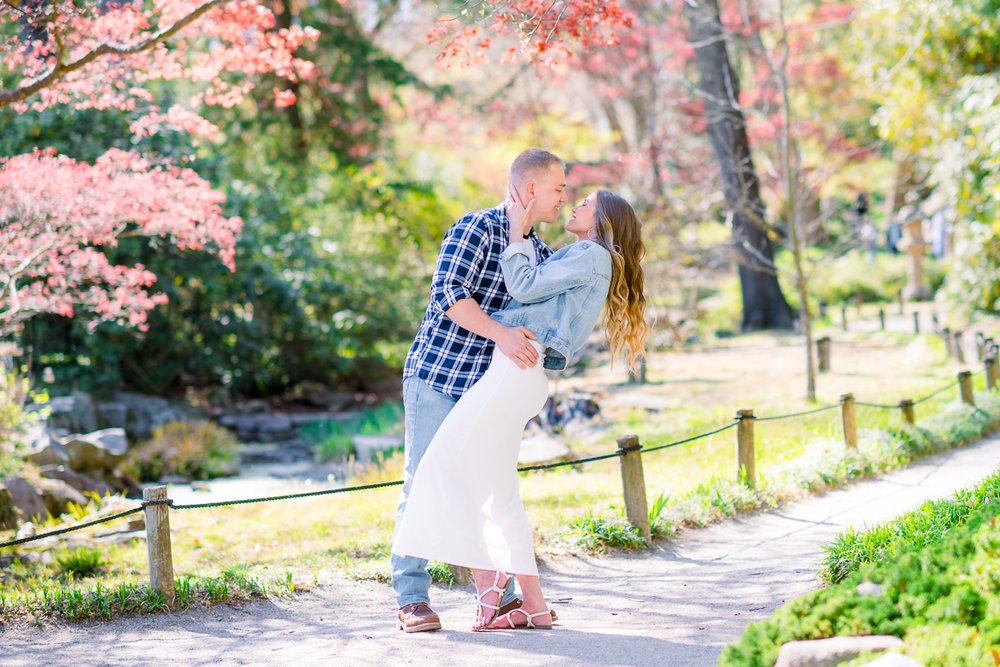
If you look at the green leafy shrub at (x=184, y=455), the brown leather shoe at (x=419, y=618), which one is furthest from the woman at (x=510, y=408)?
the green leafy shrub at (x=184, y=455)

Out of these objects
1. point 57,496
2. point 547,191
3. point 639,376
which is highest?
point 547,191

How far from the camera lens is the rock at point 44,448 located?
→ 882cm

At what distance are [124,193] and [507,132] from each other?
11.7 metres

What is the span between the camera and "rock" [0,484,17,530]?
7160 mm

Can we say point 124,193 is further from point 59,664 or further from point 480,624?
point 480,624

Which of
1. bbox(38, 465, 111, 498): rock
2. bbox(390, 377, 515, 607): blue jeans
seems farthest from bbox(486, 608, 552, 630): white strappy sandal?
bbox(38, 465, 111, 498): rock

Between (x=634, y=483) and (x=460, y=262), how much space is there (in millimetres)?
2206

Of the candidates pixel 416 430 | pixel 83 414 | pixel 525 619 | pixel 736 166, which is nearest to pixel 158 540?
pixel 416 430

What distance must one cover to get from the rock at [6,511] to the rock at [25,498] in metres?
0.11

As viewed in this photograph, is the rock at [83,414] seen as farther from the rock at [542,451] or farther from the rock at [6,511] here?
the rock at [542,451]

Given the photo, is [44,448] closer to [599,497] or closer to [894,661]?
[599,497]

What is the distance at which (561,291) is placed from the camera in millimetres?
3777

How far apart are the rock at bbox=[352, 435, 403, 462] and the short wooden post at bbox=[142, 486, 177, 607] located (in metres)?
5.64

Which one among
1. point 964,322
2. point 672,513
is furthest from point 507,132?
point 672,513
